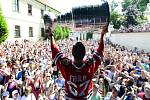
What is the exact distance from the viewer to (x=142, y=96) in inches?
339

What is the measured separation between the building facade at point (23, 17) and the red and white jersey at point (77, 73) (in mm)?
25836

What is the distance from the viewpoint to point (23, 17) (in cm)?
3781

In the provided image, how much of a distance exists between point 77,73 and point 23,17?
33.3m

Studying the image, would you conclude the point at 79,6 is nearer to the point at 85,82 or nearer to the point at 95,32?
the point at 95,32

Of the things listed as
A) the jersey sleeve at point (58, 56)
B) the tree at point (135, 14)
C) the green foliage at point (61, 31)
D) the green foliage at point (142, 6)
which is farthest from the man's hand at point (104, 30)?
the green foliage at point (142, 6)

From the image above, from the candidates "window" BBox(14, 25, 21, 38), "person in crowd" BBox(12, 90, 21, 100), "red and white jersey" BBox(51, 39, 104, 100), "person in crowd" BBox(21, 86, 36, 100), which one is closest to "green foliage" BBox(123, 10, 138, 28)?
"window" BBox(14, 25, 21, 38)

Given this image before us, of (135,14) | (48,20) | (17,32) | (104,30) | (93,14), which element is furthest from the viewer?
(135,14)

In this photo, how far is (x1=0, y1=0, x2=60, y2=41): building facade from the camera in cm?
3334

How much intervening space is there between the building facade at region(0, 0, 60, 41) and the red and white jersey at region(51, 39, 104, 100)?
25.8m

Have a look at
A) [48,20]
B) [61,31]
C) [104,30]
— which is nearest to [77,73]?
[104,30]

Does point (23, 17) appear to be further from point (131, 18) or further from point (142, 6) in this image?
point (142, 6)

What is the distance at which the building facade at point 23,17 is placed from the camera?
33.3 metres

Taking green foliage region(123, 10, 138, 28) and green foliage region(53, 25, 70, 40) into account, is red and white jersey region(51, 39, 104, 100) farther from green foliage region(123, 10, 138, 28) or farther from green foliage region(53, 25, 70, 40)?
green foliage region(123, 10, 138, 28)

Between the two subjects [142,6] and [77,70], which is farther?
[142,6]
